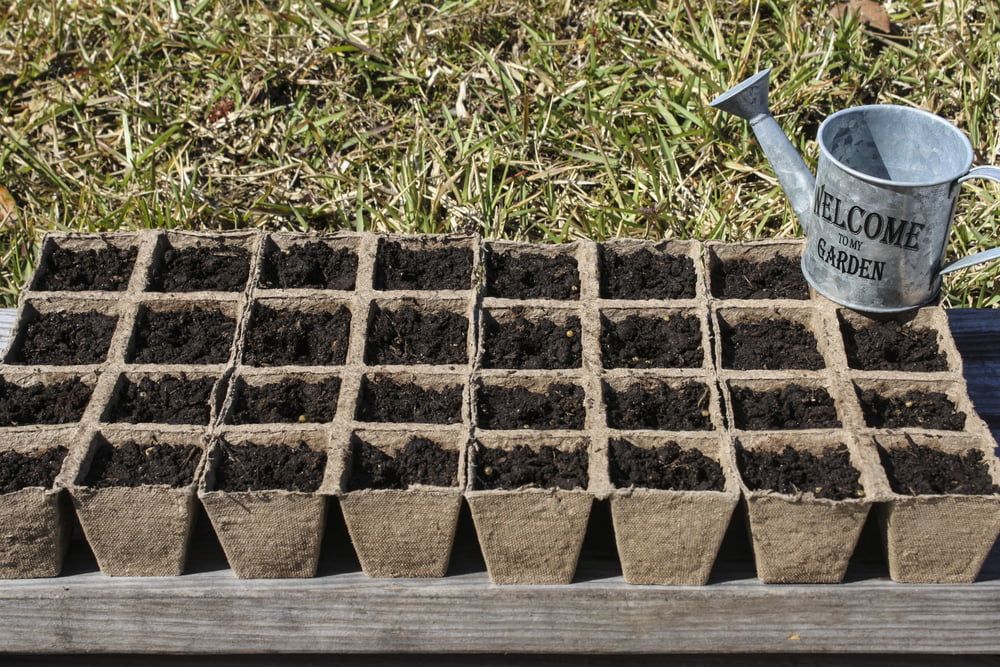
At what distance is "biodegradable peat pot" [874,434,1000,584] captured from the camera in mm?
1737

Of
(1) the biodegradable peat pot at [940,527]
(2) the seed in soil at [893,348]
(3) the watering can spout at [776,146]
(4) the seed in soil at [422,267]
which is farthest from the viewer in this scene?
(4) the seed in soil at [422,267]

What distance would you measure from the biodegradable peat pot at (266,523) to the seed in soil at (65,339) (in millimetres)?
456

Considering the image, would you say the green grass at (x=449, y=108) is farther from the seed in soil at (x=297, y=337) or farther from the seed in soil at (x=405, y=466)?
the seed in soil at (x=405, y=466)

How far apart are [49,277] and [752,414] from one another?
1566mm

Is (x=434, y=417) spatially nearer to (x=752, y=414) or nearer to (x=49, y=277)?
(x=752, y=414)

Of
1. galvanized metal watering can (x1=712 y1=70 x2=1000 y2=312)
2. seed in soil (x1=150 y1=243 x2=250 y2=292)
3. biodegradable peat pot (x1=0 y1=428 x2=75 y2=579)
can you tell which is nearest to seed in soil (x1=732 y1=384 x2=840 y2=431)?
galvanized metal watering can (x1=712 y1=70 x2=1000 y2=312)

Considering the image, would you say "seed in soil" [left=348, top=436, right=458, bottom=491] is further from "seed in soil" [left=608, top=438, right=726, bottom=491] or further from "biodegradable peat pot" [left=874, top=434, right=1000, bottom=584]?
"biodegradable peat pot" [left=874, top=434, right=1000, bottom=584]

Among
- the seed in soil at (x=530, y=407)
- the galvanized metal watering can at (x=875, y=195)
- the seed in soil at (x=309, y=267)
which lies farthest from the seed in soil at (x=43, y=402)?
the galvanized metal watering can at (x=875, y=195)

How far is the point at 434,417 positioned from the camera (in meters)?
1.99

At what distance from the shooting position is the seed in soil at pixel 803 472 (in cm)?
181

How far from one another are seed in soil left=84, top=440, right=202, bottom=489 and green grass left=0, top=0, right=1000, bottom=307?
1.17 metres

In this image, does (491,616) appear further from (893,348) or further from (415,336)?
(893,348)

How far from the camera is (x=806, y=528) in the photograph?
1.77 meters

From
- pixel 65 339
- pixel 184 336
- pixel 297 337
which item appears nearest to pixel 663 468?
pixel 297 337
